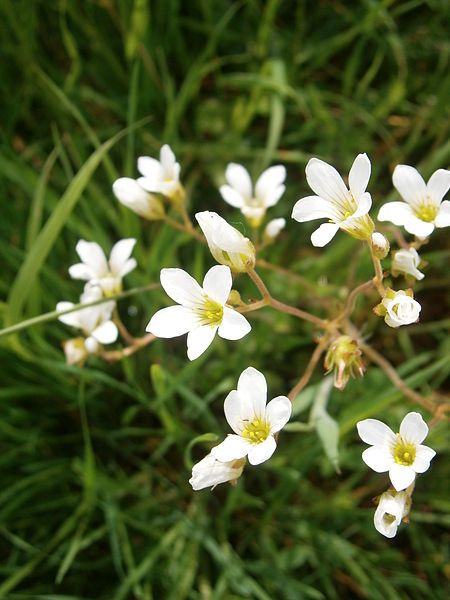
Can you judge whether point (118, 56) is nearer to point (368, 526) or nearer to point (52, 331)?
point (52, 331)

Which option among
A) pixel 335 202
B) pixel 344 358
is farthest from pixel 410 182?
pixel 344 358

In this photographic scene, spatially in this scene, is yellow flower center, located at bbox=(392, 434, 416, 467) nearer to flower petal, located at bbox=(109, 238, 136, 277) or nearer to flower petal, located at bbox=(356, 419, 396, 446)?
flower petal, located at bbox=(356, 419, 396, 446)

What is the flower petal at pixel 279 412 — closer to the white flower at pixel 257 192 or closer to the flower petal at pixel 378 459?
the flower petal at pixel 378 459

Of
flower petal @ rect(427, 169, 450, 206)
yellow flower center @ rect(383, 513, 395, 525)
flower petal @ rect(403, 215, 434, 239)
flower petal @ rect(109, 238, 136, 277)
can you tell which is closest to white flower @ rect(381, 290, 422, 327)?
flower petal @ rect(403, 215, 434, 239)

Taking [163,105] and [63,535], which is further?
[163,105]

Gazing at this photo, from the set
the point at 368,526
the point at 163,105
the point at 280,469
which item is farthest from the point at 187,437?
the point at 163,105

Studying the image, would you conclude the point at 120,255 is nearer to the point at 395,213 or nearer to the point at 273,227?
the point at 273,227

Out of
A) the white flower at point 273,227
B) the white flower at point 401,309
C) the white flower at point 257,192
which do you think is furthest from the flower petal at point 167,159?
the white flower at point 401,309
